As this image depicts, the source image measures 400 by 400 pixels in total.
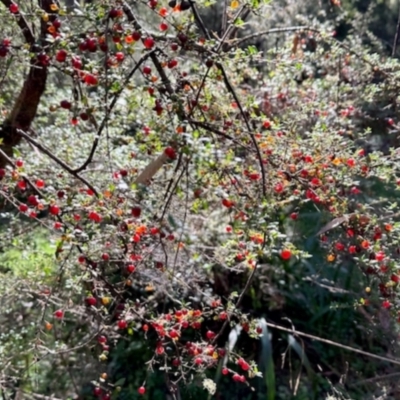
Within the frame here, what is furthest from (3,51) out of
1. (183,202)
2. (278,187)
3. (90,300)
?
(183,202)

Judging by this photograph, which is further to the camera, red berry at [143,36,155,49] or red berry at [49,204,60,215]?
red berry at [49,204,60,215]

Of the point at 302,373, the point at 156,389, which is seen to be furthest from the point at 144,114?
the point at 302,373

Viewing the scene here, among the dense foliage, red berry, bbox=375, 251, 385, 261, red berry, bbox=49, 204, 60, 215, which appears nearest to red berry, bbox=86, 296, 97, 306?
the dense foliage

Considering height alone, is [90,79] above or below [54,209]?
above

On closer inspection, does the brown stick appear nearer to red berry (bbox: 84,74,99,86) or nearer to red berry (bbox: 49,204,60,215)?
red berry (bbox: 49,204,60,215)

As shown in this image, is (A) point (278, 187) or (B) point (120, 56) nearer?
(B) point (120, 56)

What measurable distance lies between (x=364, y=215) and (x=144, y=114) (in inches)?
66.2

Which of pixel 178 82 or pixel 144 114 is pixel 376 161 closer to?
pixel 178 82

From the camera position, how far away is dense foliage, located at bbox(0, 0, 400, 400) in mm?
1667

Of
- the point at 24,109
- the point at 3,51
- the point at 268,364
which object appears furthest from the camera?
the point at 268,364

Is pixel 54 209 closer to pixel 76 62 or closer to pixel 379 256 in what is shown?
pixel 76 62

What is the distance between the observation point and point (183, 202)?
109 inches

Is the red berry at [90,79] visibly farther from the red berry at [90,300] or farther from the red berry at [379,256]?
the red berry at [379,256]

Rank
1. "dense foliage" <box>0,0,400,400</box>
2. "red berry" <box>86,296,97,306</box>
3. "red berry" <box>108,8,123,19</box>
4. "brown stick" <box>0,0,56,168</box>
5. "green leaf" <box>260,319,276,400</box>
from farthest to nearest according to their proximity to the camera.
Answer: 1. "green leaf" <box>260,319,276,400</box>
2. "brown stick" <box>0,0,56,168</box>
3. "red berry" <box>86,296,97,306</box>
4. "dense foliage" <box>0,0,400,400</box>
5. "red berry" <box>108,8,123,19</box>
